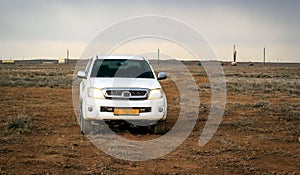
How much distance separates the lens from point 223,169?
724cm

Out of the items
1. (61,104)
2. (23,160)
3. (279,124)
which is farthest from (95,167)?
(61,104)

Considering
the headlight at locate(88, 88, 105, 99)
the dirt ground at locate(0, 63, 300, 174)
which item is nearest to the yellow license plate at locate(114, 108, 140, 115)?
the headlight at locate(88, 88, 105, 99)

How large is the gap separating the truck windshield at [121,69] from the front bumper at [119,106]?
1132 millimetres

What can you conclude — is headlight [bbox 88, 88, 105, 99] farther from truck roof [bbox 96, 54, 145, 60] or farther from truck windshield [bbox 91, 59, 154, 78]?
truck roof [bbox 96, 54, 145, 60]

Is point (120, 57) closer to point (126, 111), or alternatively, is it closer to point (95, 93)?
point (95, 93)

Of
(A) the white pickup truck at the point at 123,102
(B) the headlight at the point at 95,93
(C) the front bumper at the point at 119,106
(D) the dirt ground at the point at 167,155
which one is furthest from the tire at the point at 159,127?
(B) the headlight at the point at 95,93

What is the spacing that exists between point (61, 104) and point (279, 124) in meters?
8.93

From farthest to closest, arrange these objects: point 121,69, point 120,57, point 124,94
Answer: point 120,57, point 121,69, point 124,94

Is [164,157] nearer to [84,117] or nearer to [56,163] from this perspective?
[56,163]

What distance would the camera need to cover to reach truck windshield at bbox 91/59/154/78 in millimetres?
10969

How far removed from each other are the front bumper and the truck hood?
338 millimetres

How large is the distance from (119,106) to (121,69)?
1.53 m

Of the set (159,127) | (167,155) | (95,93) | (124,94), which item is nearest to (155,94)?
(124,94)

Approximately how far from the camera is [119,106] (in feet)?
32.2
